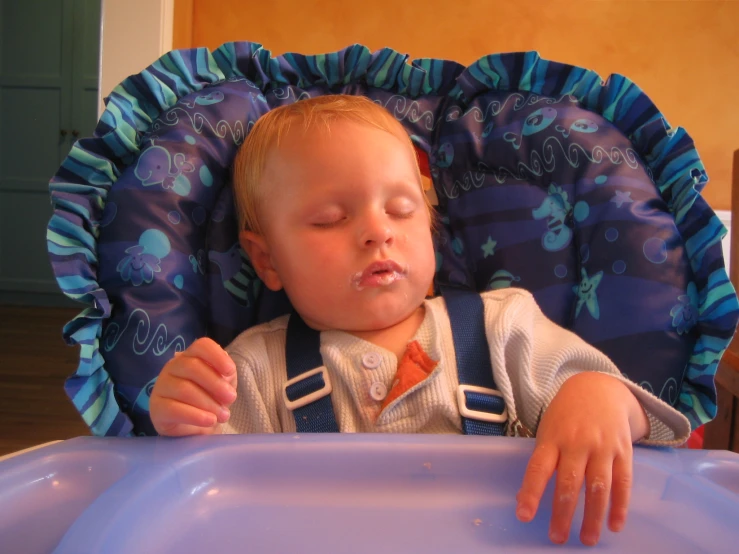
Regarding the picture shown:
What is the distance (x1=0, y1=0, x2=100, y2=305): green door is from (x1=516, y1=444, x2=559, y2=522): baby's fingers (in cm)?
408

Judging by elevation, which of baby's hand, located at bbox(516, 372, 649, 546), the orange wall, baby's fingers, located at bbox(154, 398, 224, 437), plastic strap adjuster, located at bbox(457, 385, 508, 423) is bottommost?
plastic strap adjuster, located at bbox(457, 385, 508, 423)

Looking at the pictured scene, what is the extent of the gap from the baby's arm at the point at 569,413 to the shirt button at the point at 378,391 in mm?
133

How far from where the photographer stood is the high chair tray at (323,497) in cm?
47

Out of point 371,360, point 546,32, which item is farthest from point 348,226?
point 546,32

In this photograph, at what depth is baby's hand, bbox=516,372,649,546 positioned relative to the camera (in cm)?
48

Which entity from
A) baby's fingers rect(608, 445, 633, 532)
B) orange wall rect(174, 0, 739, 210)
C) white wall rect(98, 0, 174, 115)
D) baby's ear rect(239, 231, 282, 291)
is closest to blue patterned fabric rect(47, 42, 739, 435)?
baby's ear rect(239, 231, 282, 291)

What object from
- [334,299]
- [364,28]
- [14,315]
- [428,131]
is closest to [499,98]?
[428,131]

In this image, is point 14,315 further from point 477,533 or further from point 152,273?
point 477,533

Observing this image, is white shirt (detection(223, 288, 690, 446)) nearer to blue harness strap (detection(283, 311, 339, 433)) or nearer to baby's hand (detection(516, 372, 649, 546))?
blue harness strap (detection(283, 311, 339, 433))

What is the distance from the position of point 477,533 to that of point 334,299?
1.12 ft

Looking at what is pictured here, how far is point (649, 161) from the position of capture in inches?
32.7

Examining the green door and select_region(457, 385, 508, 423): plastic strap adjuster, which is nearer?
select_region(457, 385, 508, 423): plastic strap adjuster

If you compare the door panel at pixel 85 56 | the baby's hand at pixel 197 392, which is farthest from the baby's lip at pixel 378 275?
the door panel at pixel 85 56

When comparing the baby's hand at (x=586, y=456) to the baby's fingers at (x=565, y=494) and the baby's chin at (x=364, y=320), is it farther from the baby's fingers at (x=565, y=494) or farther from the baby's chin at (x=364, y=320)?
the baby's chin at (x=364, y=320)
